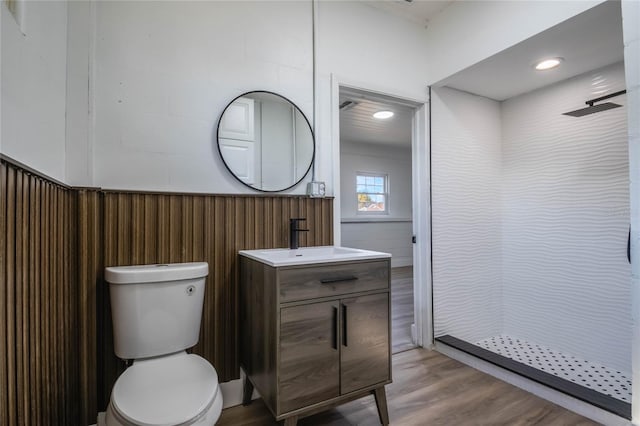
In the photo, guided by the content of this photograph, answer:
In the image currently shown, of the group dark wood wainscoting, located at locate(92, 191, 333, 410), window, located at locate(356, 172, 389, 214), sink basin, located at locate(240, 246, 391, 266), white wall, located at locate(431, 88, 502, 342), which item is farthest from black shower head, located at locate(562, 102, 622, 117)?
window, located at locate(356, 172, 389, 214)

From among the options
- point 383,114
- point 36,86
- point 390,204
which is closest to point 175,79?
point 36,86

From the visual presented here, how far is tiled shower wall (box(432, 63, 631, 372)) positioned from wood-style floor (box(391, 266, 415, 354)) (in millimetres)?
335

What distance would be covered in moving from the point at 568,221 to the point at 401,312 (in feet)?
5.87

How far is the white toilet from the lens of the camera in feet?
3.84

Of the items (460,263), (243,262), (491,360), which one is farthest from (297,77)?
(491,360)

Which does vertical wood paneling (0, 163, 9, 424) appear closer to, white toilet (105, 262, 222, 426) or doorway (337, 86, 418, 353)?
white toilet (105, 262, 222, 426)

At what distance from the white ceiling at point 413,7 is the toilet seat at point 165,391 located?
8.49 ft

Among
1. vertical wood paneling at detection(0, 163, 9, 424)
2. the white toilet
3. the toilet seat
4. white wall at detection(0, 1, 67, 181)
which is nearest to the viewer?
vertical wood paneling at detection(0, 163, 9, 424)

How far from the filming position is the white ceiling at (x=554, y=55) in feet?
5.89

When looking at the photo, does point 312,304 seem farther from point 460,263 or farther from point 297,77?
point 460,263

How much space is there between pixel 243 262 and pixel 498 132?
2.64 m

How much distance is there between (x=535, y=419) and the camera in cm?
171

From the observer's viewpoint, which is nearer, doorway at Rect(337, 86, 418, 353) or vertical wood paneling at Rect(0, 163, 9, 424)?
vertical wood paneling at Rect(0, 163, 9, 424)

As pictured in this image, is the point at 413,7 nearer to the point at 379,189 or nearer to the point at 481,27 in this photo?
the point at 481,27
